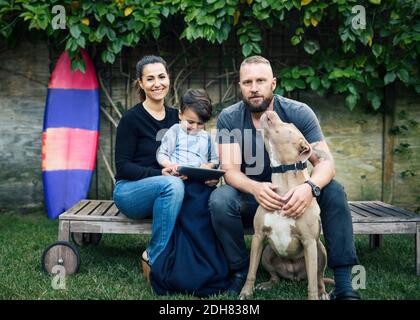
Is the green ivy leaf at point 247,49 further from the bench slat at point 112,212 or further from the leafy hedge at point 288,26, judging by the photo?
the bench slat at point 112,212

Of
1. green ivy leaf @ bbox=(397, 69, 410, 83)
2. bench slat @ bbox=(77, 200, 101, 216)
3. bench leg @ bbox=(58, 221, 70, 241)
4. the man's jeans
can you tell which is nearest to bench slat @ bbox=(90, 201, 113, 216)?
bench slat @ bbox=(77, 200, 101, 216)

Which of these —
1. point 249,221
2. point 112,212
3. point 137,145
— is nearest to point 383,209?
point 249,221

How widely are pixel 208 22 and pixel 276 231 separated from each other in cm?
245

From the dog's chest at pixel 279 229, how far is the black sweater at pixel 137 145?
836mm

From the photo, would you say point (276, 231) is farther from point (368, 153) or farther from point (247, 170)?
point (368, 153)

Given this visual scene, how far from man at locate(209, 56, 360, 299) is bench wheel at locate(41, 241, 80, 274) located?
3.10ft

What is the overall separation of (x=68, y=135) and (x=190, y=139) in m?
2.17

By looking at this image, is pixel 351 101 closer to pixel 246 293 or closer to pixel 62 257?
pixel 246 293

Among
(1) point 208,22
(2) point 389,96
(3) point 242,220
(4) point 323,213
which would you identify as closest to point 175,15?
(1) point 208,22

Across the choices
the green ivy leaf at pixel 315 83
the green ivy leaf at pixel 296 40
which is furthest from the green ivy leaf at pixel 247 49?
the green ivy leaf at pixel 315 83

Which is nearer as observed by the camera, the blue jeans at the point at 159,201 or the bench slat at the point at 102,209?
the blue jeans at the point at 159,201

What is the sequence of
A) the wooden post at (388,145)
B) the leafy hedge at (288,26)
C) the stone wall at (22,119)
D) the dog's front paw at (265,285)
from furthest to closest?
the stone wall at (22,119)
the wooden post at (388,145)
the leafy hedge at (288,26)
the dog's front paw at (265,285)

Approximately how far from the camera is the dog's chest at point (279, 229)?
8.65 feet

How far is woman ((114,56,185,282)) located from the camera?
2.94 meters
